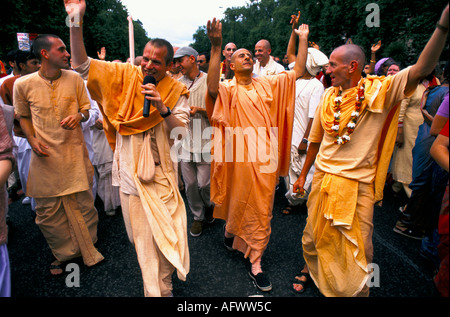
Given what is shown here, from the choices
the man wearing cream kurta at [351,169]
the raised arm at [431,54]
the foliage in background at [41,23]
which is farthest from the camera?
the foliage in background at [41,23]

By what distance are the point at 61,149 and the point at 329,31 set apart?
19925 mm

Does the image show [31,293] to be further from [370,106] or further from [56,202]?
[370,106]

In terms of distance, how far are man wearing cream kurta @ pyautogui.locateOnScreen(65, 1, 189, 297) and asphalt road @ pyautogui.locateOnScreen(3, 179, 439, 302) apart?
1.95ft

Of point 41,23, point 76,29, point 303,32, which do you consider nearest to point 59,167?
point 76,29

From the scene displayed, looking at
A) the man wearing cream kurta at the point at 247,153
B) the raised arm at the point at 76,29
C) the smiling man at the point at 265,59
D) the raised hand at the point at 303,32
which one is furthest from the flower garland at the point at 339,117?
the smiling man at the point at 265,59

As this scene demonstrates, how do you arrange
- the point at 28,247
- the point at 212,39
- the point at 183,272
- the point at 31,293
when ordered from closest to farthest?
the point at 183,272, the point at 212,39, the point at 31,293, the point at 28,247

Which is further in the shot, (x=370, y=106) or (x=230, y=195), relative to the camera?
(x=230, y=195)

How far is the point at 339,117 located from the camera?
2689 millimetres

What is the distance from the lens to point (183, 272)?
96.7 inches

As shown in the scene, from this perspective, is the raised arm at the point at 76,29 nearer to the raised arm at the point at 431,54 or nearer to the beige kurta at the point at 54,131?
the beige kurta at the point at 54,131

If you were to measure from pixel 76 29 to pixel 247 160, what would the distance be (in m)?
1.99

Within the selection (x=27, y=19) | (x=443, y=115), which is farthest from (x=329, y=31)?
(x=443, y=115)

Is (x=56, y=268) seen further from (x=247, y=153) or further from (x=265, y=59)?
(x=265, y=59)

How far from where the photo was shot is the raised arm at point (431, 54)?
1.83m
